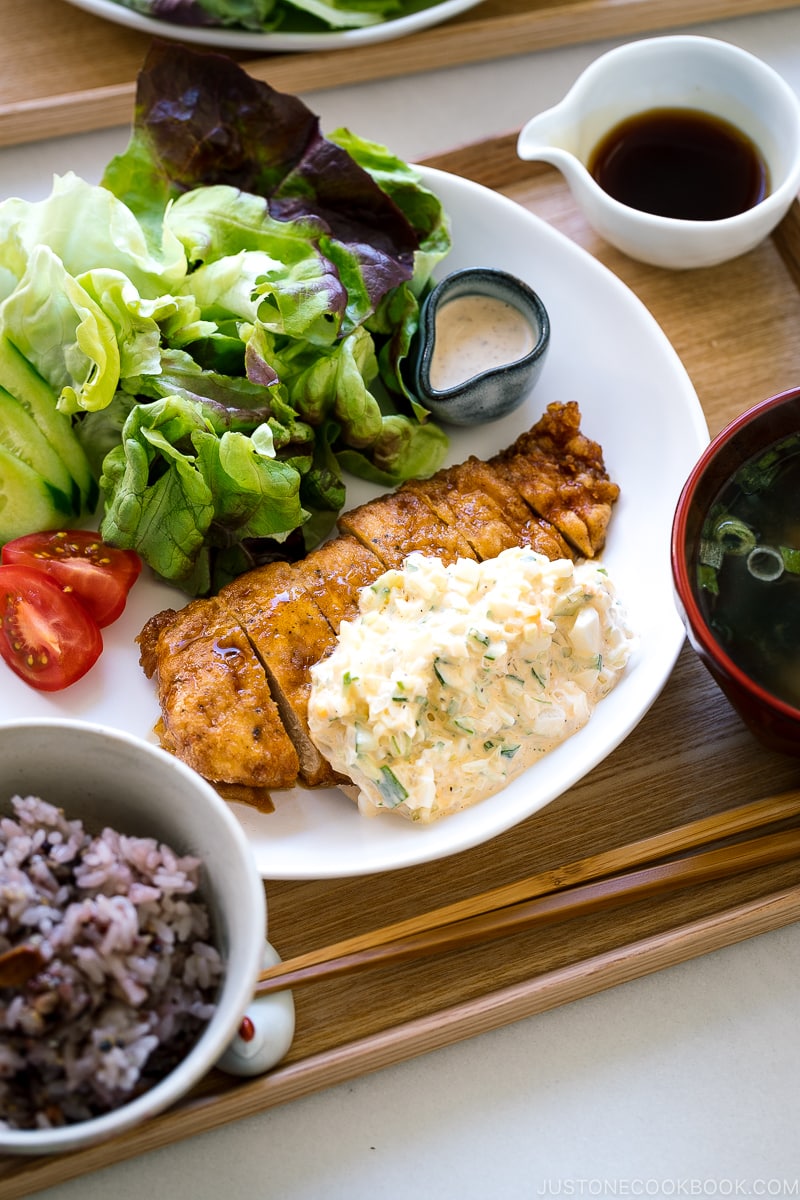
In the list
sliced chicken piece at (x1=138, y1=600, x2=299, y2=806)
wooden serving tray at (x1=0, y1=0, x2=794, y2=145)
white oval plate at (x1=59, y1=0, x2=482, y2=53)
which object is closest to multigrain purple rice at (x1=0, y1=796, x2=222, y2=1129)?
sliced chicken piece at (x1=138, y1=600, x2=299, y2=806)

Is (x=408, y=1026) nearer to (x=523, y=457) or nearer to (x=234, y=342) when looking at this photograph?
(x=523, y=457)

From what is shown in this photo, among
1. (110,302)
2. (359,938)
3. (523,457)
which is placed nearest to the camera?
(359,938)

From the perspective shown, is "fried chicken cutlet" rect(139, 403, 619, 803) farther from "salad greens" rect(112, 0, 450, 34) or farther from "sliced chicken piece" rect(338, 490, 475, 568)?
"salad greens" rect(112, 0, 450, 34)

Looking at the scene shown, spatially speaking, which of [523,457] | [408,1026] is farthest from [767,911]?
[523,457]

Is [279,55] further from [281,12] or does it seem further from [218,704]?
[218,704]

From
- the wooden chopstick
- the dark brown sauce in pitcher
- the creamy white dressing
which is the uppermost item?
the dark brown sauce in pitcher

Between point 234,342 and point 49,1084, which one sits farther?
point 234,342
